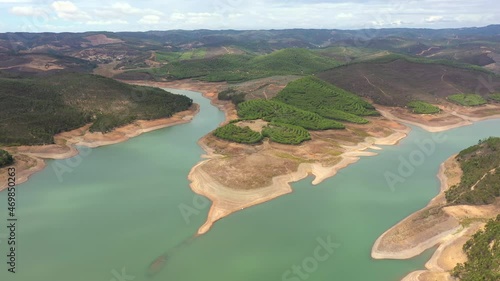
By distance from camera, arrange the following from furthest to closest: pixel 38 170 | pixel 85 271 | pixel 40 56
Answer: pixel 40 56, pixel 38 170, pixel 85 271

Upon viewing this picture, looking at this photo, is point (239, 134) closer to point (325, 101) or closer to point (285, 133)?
point (285, 133)

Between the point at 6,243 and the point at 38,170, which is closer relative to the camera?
the point at 6,243

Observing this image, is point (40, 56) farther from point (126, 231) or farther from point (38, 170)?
point (126, 231)

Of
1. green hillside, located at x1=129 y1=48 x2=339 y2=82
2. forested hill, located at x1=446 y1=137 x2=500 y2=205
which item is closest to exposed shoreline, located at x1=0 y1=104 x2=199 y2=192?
forested hill, located at x1=446 y1=137 x2=500 y2=205

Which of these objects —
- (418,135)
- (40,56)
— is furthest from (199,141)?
(40,56)

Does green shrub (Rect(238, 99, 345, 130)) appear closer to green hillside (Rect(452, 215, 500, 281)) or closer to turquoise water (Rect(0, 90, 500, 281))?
turquoise water (Rect(0, 90, 500, 281))

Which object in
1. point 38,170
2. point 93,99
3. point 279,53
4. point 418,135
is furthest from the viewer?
point 279,53

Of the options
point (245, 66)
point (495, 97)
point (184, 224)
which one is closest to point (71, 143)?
point (184, 224)
